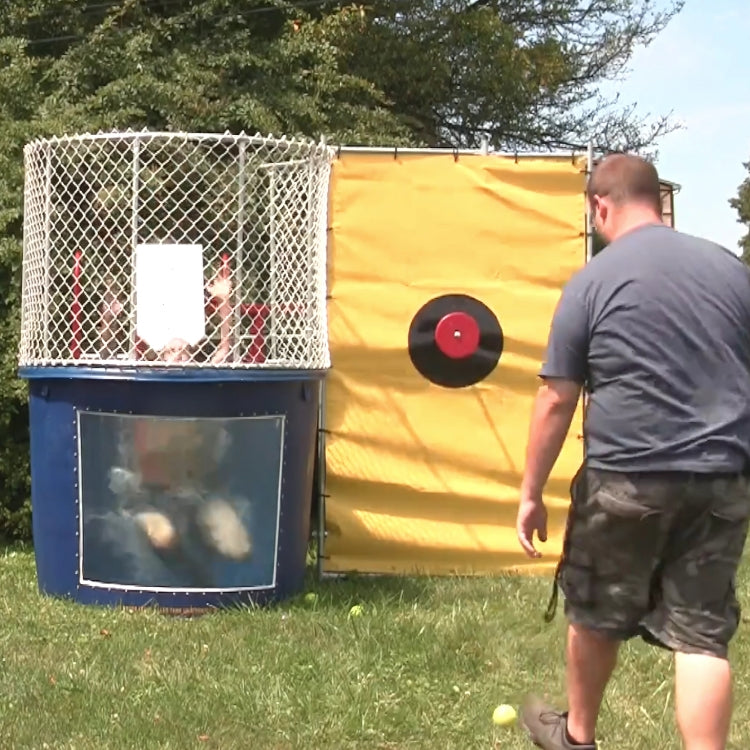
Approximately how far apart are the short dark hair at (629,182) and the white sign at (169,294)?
2591mm

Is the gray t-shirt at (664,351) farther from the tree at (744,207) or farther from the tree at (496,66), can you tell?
the tree at (744,207)

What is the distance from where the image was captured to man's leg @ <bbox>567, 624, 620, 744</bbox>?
143 inches

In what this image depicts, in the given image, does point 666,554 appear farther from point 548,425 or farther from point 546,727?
point 546,727

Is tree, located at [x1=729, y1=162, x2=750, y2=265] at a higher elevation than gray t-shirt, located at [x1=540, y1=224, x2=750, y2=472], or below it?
below

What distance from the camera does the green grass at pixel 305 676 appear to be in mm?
4219

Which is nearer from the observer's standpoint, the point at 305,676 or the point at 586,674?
the point at 586,674

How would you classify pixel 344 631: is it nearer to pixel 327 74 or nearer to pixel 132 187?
pixel 132 187

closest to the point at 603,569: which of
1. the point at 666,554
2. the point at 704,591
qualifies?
the point at 666,554

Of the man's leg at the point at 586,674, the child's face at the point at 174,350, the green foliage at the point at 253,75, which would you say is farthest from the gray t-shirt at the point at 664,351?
the green foliage at the point at 253,75

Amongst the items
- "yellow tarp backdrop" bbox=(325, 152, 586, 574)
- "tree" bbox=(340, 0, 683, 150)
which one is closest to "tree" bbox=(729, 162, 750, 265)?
"tree" bbox=(340, 0, 683, 150)

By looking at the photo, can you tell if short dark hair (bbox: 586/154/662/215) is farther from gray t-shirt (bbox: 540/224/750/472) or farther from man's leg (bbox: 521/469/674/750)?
man's leg (bbox: 521/469/674/750)

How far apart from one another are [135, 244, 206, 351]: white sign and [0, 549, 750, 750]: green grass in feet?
4.40

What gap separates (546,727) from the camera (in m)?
3.89

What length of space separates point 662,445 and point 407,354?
136 inches
